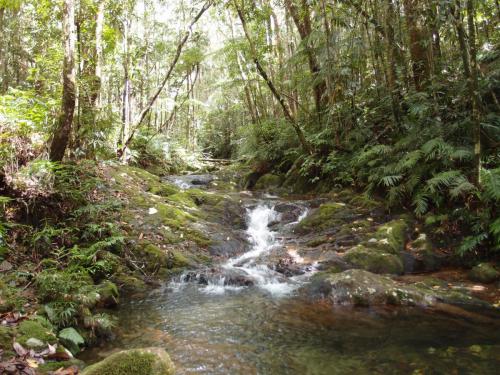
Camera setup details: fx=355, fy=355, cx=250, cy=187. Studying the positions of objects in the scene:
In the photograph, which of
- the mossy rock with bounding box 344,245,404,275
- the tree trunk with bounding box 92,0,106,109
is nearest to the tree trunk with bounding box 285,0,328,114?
the tree trunk with bounding box 92,0,106,109

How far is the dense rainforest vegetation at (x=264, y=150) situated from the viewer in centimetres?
562

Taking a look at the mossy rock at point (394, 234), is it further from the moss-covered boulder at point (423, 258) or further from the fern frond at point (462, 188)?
the fern frond at point (462, 188)

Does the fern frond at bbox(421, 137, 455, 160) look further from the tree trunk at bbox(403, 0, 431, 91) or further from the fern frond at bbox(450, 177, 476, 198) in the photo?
the tree trunk at bbox(403, 0, 431, 91)

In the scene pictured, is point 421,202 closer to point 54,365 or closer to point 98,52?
point 54,365

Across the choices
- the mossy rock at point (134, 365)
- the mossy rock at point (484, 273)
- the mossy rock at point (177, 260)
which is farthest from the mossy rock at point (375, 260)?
the mossy rock at point (134, 365)

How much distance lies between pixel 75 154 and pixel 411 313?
753cm

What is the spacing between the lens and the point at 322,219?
884 cm

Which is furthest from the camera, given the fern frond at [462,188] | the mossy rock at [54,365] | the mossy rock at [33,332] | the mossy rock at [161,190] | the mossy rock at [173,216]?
the mossy rock at [161,190]

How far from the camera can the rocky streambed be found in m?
3.70

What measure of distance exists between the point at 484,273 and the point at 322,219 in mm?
3753

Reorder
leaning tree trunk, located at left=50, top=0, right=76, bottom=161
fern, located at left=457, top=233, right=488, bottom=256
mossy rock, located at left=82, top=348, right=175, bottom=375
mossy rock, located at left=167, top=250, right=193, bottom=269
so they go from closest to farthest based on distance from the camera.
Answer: mossy rock, located at left=82, top=348, right=175, bottom=375, fern, located at left=457, top=233, right=488, bottom=256, leaning tree trunk, located at left=50, top=0, right=76, bottom=161, mossy rock, located at left=167, top=250, right=193, bottom=269

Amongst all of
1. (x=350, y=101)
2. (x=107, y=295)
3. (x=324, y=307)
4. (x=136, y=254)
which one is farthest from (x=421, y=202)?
(x=107, y=295)

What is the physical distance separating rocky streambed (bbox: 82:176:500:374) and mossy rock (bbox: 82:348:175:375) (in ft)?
2.98

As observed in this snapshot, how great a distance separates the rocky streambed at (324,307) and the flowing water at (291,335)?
0.04 feet
